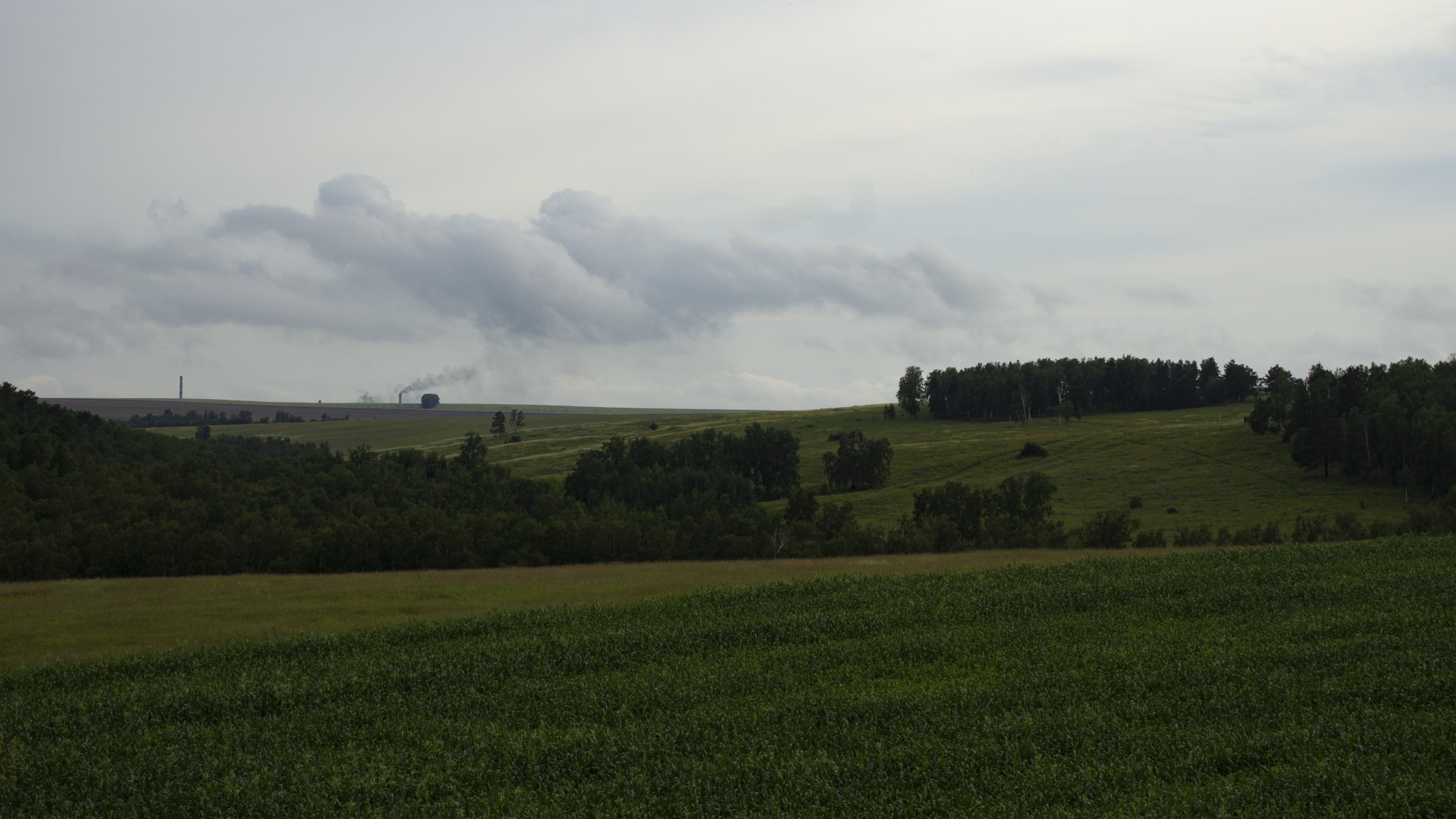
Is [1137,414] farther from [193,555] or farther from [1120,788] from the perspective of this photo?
[1120,788]

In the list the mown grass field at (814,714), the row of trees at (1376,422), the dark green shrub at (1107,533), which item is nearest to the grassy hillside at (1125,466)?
the row of trees at (1376,422)

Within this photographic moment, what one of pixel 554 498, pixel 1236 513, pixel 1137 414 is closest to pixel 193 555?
pixel 554 498

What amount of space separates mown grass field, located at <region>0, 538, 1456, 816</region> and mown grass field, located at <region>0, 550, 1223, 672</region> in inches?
172

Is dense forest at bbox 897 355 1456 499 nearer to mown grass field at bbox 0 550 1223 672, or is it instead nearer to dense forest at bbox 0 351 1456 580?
dense forest at bbox 0 351 1456 580

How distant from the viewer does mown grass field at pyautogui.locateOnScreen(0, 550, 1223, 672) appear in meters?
29.0

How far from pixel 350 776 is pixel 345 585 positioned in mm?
28008

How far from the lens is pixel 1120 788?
45.0 ft

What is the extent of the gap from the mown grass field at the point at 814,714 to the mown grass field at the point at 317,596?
4.36 m

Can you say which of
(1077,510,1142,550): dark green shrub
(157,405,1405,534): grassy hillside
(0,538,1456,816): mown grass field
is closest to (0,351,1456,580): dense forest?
(1077,510,1142,550): dark green shrub

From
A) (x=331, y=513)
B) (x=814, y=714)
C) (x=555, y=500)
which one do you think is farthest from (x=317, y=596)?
(x=555, y=500)

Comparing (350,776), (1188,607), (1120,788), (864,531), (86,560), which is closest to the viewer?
(1120,788)

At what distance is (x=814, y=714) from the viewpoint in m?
17.7

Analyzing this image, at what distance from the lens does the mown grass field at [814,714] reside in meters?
14.0

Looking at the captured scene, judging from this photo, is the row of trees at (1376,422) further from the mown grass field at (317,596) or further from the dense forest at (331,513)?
the mown grass field at (317,596)
